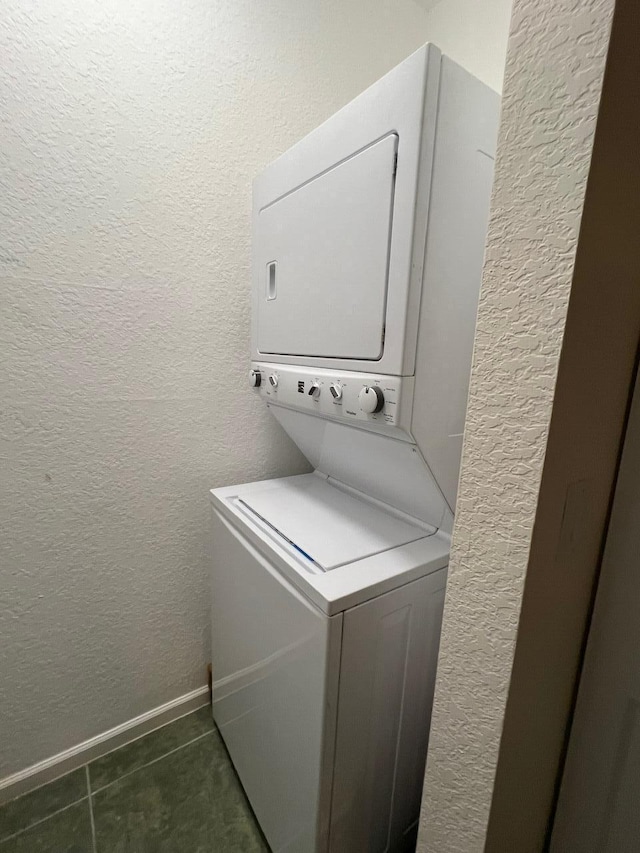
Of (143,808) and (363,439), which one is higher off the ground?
(363,439)

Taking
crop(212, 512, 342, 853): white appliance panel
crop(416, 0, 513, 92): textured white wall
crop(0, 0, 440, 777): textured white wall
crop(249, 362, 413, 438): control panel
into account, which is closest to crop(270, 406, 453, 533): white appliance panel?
crop(249, 362, 413, 438): control panel

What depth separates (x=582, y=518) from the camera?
746mm

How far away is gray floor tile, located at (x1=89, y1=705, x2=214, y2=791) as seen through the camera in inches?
62.3

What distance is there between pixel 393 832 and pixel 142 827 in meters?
0.87

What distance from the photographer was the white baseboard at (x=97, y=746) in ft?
4.87

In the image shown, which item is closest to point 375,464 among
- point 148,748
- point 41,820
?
point 148,748

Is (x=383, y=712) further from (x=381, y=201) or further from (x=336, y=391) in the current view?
(x=381, y=201)

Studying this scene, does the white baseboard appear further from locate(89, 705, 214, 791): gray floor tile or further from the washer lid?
the washer lid

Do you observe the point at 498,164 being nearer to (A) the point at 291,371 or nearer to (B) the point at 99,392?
(A) the point at 291,371

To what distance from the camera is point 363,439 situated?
124 centimetres

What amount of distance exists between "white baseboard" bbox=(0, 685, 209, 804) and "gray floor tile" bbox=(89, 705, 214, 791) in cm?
2

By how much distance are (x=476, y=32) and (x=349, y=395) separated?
1765 millimetres

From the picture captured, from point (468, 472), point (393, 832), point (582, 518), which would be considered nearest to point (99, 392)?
point (468, 472)

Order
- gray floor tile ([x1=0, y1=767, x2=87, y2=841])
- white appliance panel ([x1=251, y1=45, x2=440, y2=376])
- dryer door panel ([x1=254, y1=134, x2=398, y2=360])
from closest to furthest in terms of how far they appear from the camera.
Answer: white appliance panel ([x1=251, y1=45, x2=440, y2=376]), dryer door panel ([x1=254, y1=134, x2=398, y2=360]), gray floor tile ([x1=0, y1=767, x2=87, y2=841])
